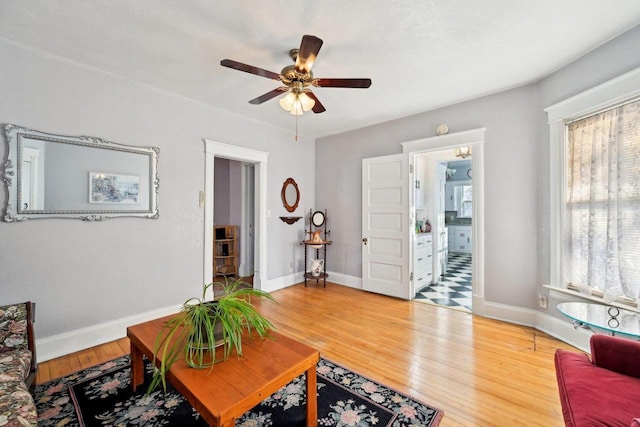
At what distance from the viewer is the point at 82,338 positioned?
2.45m

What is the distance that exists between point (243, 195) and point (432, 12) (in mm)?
4117

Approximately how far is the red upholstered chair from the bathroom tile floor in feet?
6.58

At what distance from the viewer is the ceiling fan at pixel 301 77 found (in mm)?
1823

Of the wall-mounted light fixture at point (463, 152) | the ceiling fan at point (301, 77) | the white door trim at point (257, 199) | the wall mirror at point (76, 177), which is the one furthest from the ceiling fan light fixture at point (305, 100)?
the wall-mounted light fixture at point (463, 152)

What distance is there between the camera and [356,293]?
4180 mm

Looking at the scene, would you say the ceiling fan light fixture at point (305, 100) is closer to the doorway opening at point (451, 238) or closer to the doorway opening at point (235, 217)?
the doorway opening at point (235, 217)

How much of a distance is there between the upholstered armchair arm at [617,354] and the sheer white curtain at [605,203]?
3.13ft

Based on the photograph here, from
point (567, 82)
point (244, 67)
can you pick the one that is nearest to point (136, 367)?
point (244, 67)

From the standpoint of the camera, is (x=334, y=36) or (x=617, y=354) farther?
(x=334, y=36)

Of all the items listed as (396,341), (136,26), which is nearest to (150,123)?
(136,26)

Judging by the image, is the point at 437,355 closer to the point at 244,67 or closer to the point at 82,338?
the point at 244,67

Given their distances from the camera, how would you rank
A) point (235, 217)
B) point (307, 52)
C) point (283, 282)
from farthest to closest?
1. point (235, 217)
2. point (283, 282)
3. point (307, 52)

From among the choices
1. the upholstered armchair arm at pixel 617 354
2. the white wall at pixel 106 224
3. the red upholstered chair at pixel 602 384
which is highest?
the white wall at pixel 106 224

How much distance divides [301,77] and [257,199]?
7.66 feet
